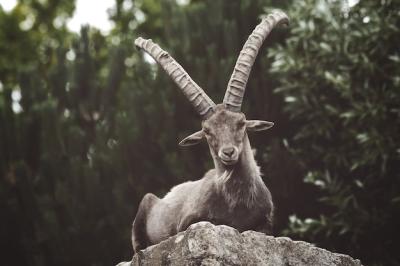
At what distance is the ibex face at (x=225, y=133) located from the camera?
4.39m

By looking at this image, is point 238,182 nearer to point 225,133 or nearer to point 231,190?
point 231,190

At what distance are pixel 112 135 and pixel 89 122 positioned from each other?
941mm

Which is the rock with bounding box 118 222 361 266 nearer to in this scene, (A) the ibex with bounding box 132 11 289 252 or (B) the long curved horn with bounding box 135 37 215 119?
(A) the ibex with bounding box 132 11 289 252

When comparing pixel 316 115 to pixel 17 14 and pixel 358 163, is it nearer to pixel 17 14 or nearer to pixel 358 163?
pixel 358 163

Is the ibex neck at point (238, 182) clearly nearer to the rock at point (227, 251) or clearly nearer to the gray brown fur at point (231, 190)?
the gray brown fur at point (231, 190)

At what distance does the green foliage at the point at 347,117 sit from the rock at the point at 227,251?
3.24 meters

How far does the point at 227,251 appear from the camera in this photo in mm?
3521

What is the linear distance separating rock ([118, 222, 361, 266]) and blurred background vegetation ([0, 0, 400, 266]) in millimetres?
3275

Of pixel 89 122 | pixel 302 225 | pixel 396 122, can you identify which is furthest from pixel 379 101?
pixel 89 122

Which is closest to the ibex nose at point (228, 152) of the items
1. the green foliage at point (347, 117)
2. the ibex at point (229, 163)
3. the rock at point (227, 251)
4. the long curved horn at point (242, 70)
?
the ibex at point (229, 163)

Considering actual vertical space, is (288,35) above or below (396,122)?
above

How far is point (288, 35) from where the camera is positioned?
896 centimetres

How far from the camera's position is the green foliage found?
24.0 feet

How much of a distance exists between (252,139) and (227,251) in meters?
4.49
